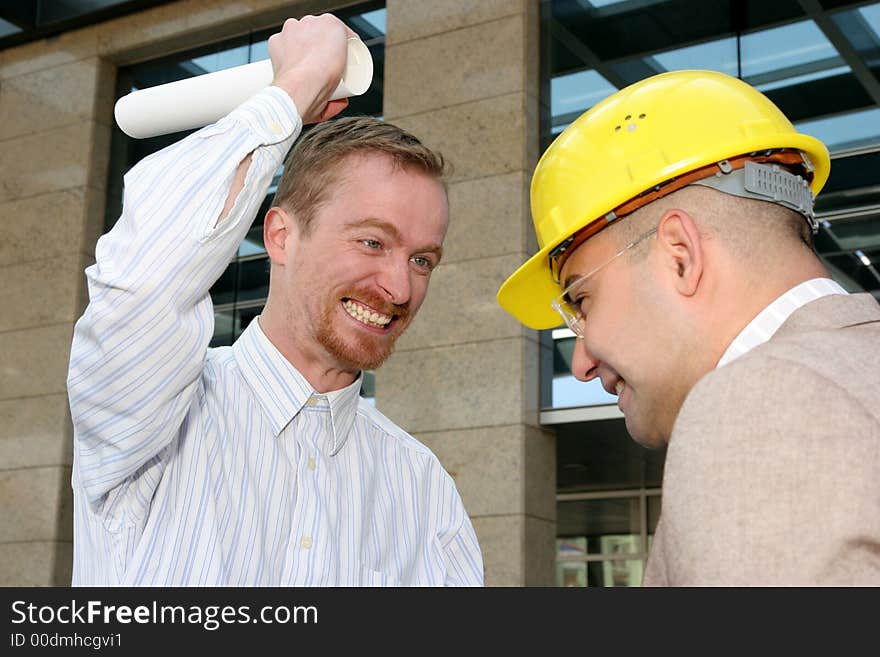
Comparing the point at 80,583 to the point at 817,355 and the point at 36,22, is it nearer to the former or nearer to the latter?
the point at 817,355

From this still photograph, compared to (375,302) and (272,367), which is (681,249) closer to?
(375,302)

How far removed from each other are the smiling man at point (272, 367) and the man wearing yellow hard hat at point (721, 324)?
0.46 m

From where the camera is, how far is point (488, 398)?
966cm

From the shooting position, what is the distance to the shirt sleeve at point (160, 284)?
188 cm

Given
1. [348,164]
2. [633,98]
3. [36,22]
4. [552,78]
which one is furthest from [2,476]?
[633,98]

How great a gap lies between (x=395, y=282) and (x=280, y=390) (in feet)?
1.19

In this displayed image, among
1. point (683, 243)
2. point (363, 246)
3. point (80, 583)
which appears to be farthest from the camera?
point (363, 246)

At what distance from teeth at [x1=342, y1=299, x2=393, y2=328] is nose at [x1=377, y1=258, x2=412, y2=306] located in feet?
0.17

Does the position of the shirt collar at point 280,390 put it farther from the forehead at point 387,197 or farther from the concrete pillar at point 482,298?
the concrete pillar at point 482,298

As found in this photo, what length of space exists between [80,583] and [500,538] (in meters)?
7.33

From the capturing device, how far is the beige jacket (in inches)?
42.6

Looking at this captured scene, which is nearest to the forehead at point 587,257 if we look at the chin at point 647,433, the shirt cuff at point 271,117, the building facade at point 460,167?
the chin at point 647,433

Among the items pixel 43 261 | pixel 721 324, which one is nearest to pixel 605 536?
pixel 43 261

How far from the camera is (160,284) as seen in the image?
187 centimetres
